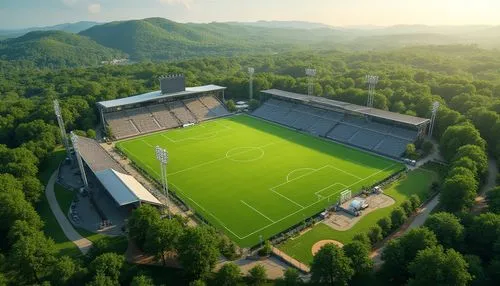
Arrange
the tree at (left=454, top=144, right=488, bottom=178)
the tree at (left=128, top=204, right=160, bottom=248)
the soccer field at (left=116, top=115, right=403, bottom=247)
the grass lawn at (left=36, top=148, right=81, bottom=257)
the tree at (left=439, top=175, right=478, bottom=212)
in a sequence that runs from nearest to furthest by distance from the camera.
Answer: the tree at (left=128, top=204, right=160, bottom=248)
the grass lawn at (left=36, top=148, right=81, bottom=257)
the tree at (left=439, top=175, right=478, bottom=212)
the soccer field at (left=116, top=115, right=403, bottom=247)
the tree at (left=454, top=144, right=488, bottom=178)

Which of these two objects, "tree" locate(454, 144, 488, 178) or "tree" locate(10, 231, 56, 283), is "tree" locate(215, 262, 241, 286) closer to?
"tree" locate(10, 231, 56, 283)

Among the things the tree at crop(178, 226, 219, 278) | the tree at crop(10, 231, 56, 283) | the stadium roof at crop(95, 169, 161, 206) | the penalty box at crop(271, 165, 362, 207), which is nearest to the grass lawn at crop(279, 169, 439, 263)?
the penalty box at crop(271, 165, 362, 207)

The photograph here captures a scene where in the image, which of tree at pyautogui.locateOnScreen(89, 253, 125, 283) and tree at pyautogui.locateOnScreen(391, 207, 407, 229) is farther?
tree at pyautogui.locateOnScreen(391, 207, 407, 229)

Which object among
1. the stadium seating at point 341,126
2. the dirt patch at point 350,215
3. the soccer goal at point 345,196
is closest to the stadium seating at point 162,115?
the stadium seating at point 341,126

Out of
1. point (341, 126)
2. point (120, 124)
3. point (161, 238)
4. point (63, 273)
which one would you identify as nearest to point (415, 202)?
point (161, 238)

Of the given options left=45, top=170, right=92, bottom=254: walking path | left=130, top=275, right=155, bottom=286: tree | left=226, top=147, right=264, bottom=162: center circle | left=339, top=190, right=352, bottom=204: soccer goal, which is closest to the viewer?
left=130, top=275, right=155, bottom=286: tree

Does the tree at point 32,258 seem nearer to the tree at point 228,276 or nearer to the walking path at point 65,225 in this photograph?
the walking path at point 65,225

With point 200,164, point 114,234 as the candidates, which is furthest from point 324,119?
point 114,234
